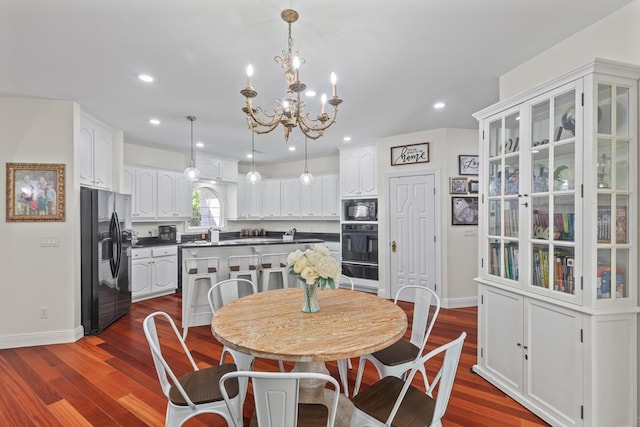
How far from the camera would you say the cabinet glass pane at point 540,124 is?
7.29ft

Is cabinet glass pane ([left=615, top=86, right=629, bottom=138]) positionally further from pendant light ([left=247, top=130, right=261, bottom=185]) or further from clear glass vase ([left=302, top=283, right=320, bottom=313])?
pendant light ([left=247, top=130, right=261, bottom=185])

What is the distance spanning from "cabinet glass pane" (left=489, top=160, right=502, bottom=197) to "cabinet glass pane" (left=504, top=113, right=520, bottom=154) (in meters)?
0.15

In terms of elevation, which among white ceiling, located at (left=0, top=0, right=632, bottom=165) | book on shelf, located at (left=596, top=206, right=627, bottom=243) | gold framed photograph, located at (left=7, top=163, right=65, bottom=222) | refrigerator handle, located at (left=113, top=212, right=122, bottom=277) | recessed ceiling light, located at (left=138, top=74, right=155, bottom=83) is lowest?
refrigerator handle, located at (left=113, top=212, right=122, bottom=277)

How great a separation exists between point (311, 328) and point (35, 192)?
355 cm

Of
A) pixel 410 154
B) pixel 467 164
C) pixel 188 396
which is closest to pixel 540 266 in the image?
pixel 188 396

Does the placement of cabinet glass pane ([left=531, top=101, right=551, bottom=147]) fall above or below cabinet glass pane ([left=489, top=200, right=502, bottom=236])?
above

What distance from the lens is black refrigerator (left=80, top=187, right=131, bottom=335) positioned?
3.65m

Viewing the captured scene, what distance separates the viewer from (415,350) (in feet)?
7.20

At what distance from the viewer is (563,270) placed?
2080mm

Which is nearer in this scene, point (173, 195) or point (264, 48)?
point (264, 48)

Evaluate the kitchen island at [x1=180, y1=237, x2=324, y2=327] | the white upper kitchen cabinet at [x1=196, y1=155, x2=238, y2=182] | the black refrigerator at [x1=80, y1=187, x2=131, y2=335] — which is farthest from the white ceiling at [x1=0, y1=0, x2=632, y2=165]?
the white upper kitchen cabinet at [x1=196, y1=155, x2=238, y2=182]

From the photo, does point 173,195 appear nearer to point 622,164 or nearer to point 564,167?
point 564,167

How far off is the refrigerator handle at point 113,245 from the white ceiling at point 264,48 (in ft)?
4.40

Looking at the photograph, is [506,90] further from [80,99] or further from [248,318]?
[80,99]
